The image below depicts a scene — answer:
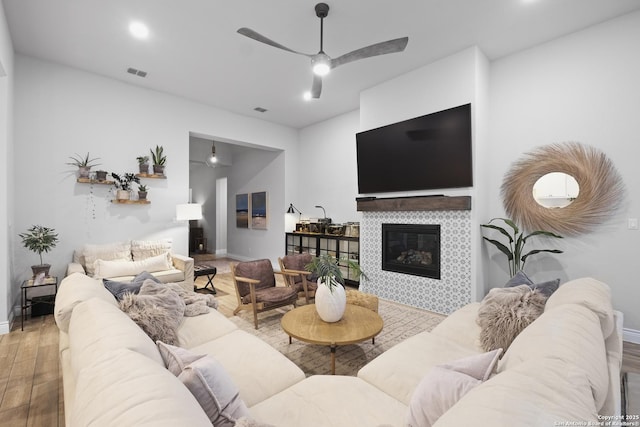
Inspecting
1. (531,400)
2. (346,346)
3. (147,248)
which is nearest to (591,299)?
(531,400)

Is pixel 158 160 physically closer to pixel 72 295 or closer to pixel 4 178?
pixel 4 178

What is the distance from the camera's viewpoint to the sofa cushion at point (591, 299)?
1.36m

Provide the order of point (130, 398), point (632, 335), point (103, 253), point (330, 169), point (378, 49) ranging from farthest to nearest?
point (330, 169) → point (103, 253) → point (632, 335) → point (378, 49) → point (130, 398)

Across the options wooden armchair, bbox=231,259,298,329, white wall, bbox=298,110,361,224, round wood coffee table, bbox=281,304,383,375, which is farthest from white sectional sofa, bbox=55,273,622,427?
white wall, bbox=298,110,361,224

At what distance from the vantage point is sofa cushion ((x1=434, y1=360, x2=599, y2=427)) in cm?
66

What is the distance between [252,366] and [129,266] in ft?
9.93

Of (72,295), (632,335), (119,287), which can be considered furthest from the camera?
(632,335)

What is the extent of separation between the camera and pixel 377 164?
4.55 m

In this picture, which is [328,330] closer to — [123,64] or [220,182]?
[123,64]

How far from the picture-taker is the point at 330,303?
2457 mm

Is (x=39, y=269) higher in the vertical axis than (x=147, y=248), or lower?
lower

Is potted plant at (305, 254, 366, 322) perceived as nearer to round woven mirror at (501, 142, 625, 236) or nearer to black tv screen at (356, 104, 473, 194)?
black tv screen at (356, 104, 473, 194)

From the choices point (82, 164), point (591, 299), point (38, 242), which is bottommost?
point (591, 299)

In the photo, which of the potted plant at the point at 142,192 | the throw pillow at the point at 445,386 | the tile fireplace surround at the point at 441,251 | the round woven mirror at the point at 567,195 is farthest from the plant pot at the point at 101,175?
the round woven mirror at the point at 567,195
